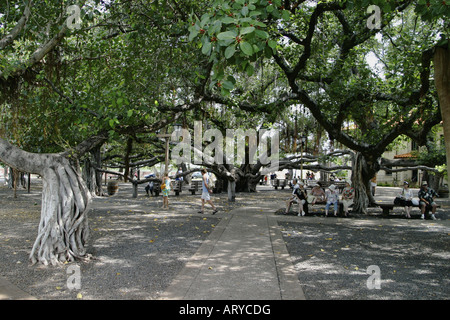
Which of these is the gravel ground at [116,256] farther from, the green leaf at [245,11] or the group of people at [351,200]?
the green leaf at [245,11]

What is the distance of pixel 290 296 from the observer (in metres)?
4.17

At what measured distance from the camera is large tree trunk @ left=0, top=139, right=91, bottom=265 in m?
5.61

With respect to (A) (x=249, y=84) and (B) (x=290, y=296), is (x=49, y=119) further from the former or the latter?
(A) (x=249, y=84)

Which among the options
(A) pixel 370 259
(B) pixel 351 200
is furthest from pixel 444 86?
(B) pixel 351 200

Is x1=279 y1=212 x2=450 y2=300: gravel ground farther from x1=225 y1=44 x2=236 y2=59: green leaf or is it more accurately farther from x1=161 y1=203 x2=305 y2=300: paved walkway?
x1=225 y1=44 x2=236 y2=59: green leaf

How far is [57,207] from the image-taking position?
229 inches

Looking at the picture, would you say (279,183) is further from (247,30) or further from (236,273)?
(247,30)

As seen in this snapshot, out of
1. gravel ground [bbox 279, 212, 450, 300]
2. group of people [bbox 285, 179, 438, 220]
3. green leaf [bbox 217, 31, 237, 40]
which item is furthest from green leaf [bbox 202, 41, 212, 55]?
group of people [bbox 285, 179, 438, 220]

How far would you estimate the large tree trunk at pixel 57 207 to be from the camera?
18.4ft

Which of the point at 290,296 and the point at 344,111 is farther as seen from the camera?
the point at 344,111

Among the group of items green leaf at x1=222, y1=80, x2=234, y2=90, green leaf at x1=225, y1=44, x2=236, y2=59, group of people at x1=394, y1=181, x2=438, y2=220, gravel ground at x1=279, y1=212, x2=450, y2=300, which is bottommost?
gravel ground at x1=279, y1=212, x2=450, y2=300

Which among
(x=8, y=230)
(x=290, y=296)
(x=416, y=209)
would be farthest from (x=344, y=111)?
(x=8, y=230)

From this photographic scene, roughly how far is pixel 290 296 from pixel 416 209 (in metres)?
12.7

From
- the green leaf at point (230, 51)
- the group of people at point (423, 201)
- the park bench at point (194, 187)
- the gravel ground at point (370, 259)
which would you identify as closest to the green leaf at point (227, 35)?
the green leaf at point (230, 51)
